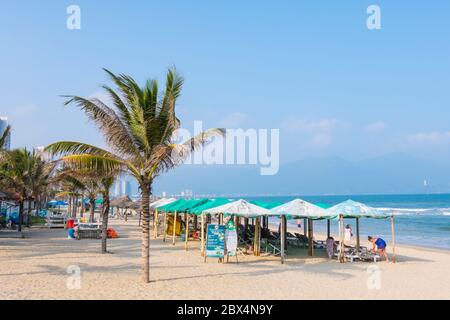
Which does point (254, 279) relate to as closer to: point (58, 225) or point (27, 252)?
point (27, 252)

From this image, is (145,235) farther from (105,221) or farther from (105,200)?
(105,200)

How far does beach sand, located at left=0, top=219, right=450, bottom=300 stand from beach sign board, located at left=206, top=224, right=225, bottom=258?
0.42 metres

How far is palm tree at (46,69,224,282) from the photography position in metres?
9.92

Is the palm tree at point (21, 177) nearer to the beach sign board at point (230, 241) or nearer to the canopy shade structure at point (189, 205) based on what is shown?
the canopy shade structure at point (189, 205)

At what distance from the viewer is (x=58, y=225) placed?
29.5 metres

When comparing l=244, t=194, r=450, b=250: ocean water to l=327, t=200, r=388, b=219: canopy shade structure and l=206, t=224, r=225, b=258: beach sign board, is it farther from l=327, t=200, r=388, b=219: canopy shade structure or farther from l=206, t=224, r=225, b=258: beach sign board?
l=206, t=224, r=225, b=258: beach sign board

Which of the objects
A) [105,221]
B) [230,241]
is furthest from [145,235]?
[105,221]

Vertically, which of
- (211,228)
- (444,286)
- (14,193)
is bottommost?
(444,286)

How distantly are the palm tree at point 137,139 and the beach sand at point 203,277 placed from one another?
1376 mm

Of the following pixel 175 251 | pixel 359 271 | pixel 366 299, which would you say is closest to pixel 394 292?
pixel 366 299

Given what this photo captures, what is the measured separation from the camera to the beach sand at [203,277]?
9211 millimetres

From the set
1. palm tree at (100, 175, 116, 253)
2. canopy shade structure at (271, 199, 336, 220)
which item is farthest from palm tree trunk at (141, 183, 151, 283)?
palm tree at (100, 175, 116, 253)

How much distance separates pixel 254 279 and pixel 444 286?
511cm

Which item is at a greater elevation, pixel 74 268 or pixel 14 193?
pixel 14 193
